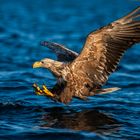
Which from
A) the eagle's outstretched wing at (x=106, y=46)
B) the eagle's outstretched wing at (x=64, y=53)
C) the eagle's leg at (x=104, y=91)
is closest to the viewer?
the eagle's outstretched wing at (x=106, y=46)

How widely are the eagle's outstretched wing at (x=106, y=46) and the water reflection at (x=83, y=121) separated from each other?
0.66 metres

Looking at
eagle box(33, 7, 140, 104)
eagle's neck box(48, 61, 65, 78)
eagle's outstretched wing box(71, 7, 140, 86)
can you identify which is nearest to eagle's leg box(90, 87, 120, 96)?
eagle box(33, 7, 140, 104)

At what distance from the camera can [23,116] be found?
38.7 feet

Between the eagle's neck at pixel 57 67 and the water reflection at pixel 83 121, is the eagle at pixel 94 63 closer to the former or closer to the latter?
the eagle's neck at pixel 57 67

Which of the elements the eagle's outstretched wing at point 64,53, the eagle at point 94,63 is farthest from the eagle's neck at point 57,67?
the eagle's outstretched wing at point 64,53

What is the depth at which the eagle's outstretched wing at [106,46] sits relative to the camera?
11.5 m

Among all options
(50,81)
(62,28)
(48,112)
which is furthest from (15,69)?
(62,28)

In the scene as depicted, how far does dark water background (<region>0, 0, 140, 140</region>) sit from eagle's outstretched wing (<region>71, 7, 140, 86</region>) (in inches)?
31.7

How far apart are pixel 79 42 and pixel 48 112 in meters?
9.59

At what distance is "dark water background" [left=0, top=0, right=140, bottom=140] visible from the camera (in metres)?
11.0

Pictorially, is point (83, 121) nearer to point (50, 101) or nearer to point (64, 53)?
point (50, 101)

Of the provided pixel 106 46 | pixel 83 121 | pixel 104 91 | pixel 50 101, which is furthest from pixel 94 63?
pixel 50 101

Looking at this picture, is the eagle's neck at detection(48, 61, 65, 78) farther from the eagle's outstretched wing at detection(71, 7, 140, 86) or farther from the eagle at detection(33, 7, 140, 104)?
the eagle's outstretched wing at detection(71, 7, 140, 86)

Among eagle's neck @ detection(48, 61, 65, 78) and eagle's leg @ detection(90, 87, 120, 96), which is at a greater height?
eagle's neck @ detection(48, 61, 65, 78)
